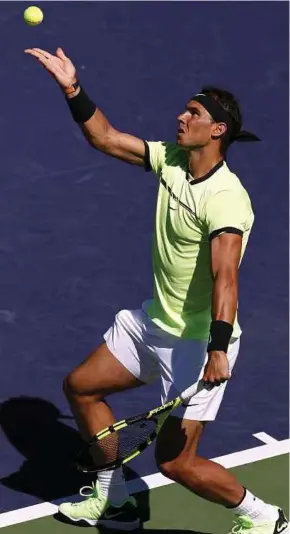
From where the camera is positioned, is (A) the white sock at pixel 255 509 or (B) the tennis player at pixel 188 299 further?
(A) the white sock at pixel 255 509

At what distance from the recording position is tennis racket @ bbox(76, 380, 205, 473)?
7414mm

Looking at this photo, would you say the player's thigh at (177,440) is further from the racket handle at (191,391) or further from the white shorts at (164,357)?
the racket handle at (191,391)

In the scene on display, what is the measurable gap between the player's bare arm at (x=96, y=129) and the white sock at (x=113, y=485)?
2.02 m

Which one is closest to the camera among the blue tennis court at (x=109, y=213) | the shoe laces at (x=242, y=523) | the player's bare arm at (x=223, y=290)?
the player's bare arm at (x=223, y=290)

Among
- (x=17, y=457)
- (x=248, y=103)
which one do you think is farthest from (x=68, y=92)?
(x=248, y=103)

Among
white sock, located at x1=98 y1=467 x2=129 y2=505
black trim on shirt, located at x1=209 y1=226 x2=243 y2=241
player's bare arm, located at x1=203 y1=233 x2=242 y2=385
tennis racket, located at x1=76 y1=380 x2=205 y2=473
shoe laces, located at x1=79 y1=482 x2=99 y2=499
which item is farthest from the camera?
shoe laces, located at x1=79 y1=482 x2=99 y2=499

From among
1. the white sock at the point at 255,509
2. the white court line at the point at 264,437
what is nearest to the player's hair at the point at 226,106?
the white sock at the point at 255,509

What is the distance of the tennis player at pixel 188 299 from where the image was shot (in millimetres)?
7301

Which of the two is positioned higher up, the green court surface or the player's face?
the player's face

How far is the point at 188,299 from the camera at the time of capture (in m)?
7.70

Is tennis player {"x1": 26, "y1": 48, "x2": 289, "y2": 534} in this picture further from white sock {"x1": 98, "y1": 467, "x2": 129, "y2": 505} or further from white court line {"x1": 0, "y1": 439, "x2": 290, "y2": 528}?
white court line {"x1": 0, "y1": 439, "x2": 290, "y2": 528}

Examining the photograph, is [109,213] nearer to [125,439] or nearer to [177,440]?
[125,439]

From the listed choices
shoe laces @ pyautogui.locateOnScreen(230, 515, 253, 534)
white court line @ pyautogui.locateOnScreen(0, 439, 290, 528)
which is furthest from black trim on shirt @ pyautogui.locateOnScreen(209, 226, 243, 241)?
white court line @ pyautogui.locateOnScreen(0, 439, 290, 528)

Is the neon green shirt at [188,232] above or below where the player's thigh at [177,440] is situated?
above
